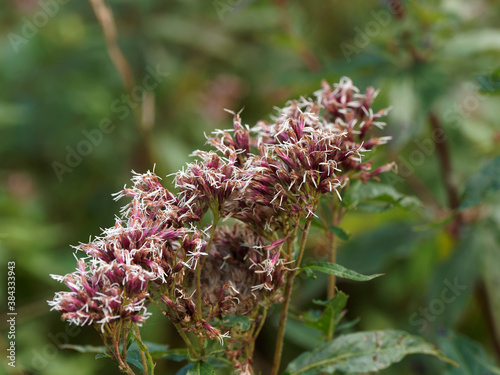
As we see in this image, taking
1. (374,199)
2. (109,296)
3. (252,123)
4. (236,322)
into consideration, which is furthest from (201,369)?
(252,123)

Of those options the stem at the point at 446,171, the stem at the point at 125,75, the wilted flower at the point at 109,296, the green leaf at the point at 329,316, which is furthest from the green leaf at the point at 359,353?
the stem at the point at 125,75

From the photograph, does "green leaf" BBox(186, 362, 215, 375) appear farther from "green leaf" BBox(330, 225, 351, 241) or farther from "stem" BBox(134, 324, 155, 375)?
"green leaf" BBox(330, 225, 351, 241)

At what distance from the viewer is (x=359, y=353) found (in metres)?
1.37

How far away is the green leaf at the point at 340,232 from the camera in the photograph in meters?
1.32

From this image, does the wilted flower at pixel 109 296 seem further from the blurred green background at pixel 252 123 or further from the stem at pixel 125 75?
the stem at pixel 125 75

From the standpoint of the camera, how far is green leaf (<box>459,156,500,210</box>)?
1.64m

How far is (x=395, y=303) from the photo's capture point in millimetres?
3219

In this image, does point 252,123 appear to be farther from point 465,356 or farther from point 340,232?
point 340,232

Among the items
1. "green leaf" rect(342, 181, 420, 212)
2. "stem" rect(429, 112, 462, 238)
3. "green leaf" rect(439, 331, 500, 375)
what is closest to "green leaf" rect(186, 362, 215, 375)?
"green leaf" rect(342, 181, 420, 212)

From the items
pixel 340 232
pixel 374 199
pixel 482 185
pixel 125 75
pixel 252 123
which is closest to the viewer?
pixel 340 232

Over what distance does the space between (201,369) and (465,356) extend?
903 mm

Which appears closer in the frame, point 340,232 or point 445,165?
point 340,232

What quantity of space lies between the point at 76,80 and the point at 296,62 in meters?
1.45

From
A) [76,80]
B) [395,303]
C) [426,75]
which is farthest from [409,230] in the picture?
[76,80]
